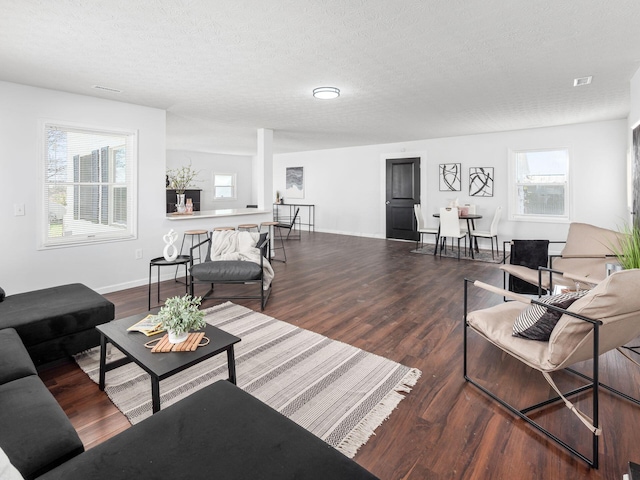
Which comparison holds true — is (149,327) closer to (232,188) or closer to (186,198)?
(186,198)

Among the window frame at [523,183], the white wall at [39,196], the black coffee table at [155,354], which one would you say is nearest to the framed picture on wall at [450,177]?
the window frame at [523,183]

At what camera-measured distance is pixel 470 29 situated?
265 centimetres

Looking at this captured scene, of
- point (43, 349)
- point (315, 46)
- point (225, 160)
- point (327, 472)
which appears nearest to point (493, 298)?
point (315, 46)

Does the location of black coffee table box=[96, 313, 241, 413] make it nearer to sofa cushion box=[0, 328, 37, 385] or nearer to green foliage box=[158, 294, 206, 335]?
green foliage box=[158, 294, 206, 335]

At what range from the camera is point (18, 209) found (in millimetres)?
3791

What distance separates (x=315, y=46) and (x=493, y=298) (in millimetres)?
3346

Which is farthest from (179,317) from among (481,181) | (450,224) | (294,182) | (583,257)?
(294,182)

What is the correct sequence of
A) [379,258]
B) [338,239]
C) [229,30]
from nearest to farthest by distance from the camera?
1. [229,30]
2. [379,258]
3. [338,239]

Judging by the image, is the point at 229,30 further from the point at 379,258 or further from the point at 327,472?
the point at 379,258

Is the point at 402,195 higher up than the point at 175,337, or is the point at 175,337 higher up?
the point at 402,195

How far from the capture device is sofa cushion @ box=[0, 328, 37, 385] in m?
1.67

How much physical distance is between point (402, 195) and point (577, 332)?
717 cm

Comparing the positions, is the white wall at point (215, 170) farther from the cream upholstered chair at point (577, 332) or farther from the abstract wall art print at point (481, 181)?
the cream upholstered chair at point (577, 332)

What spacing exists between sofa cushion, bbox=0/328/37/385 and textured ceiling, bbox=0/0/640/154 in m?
2.09
